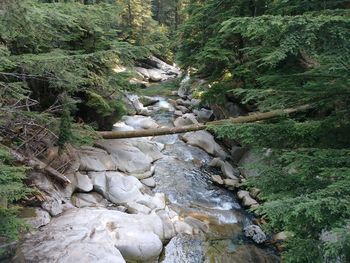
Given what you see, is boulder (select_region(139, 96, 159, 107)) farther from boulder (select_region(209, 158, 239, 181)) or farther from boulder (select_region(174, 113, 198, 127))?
boulder (select_region(209, 158, 239, 181))

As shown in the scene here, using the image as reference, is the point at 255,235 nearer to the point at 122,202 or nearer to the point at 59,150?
the point at 122,202

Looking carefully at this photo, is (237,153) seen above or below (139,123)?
below

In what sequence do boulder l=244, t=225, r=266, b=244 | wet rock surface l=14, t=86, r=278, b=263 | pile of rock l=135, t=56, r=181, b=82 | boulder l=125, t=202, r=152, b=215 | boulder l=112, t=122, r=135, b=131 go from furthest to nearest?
1. pile of rock l=135, t=56, r=181, b=82
2. boulder l=112, t=122, r=135, b=131
3. boulder l=125, t=202, r=152, b=215
4. boulder l=244, t=225, r=266, b=244
5. wet rock surface l=14, t=86, r=278, b=263

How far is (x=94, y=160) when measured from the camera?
9.75 metres

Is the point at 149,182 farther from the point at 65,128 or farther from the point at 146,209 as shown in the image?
the point at 65,128

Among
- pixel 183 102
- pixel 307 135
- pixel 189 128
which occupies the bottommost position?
pixel 183 102

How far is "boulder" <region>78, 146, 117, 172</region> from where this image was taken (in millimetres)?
9383

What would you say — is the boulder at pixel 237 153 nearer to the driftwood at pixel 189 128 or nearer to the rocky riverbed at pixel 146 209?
the rocky riverbed at pixel 146 209

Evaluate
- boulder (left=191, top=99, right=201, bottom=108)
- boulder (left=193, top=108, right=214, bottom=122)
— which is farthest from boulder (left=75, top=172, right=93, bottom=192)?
boulder (left=191, top=99, right=201, bottom=108)

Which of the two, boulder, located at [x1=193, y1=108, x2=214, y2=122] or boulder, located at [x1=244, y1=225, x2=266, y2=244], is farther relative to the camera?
boulder, located at [x1=193, y1=108, x2=214, y2=122]

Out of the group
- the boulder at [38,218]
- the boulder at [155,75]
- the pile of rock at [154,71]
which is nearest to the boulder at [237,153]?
the boulder at [38,218]

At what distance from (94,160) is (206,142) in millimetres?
5052

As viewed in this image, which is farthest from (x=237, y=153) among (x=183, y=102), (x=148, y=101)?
(x=148, y=101)

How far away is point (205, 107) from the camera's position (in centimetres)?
1691
